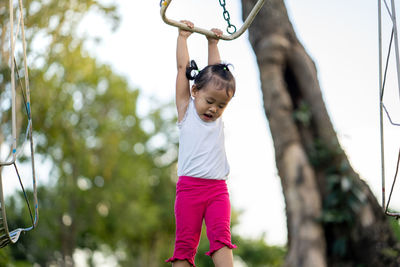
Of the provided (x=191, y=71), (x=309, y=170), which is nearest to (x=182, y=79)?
(x=191, y=71)

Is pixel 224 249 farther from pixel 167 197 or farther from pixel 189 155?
pixel 167 197

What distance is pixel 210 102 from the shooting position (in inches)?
103

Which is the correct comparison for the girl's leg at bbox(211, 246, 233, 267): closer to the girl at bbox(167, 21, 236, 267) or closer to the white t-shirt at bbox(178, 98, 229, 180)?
the girl at bbox(167, 21, 236, 267)

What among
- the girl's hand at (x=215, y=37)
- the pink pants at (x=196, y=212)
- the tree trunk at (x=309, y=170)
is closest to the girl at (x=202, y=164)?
the pink pants at (x=196, y=212)

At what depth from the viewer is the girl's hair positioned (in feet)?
8.54

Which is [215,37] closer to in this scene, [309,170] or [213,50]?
[213,50]

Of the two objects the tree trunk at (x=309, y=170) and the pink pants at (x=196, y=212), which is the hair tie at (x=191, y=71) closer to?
the pink pants at (x=196, y=212)

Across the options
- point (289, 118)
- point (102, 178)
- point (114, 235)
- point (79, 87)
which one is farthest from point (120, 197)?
point (289, 118)

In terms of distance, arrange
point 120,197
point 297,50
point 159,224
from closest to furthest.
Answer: point 297,50 < point 120,197 < point 159,224

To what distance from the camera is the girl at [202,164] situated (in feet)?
8.48

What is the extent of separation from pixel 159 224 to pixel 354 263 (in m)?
14.4

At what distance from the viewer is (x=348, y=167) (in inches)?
264

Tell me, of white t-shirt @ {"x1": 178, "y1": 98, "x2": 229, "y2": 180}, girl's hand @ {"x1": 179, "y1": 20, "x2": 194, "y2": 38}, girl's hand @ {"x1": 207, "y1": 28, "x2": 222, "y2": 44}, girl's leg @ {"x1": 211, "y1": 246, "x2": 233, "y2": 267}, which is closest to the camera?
girl's leg @ {"x1": 211, "y1": 246, "x2": 233, "y2": 267}

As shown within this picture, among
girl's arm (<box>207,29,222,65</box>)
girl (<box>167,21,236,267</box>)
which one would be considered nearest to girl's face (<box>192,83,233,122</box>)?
girl (<box>167,21,236,267</box>)
